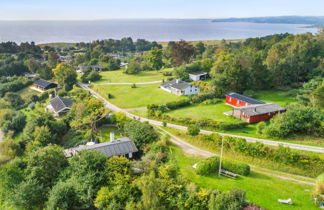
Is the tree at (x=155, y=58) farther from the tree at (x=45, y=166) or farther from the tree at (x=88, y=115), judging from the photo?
the tree at (x=45, y=166)

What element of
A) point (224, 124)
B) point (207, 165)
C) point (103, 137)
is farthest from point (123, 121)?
point (207, 165)

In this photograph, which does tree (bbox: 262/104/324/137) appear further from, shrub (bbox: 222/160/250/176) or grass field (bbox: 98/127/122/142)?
grass field (bbox: 98/127/122/142)

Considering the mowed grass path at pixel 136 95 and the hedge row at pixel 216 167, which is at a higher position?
the mowed grass path at pixel 136 95

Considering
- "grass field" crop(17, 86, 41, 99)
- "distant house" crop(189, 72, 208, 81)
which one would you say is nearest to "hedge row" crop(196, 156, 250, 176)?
"distant house" crop(189, 72, 208, 81)

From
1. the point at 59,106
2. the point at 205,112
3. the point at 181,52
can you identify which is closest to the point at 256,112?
the point at 205,112

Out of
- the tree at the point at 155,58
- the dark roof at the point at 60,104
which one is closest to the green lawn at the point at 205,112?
the dark roof at the point at 60,104

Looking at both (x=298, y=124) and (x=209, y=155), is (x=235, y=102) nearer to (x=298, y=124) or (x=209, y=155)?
(x=298, y=124)

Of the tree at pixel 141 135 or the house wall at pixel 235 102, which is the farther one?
the house wall at pixel 235 102
